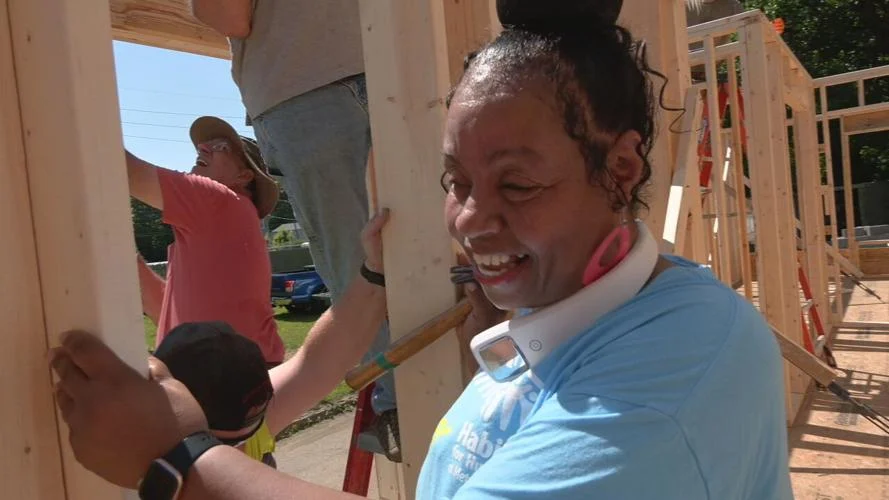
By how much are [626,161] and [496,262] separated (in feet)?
0.76

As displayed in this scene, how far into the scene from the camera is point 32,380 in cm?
116

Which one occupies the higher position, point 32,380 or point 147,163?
point 147,163

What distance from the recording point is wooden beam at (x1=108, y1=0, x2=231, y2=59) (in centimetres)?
277

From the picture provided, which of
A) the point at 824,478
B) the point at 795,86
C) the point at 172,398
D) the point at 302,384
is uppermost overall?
the point at 795,86

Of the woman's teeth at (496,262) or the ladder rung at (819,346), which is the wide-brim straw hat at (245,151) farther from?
the ladder rung at (819,346)

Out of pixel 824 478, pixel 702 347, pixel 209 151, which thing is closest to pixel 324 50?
pixel 209 151

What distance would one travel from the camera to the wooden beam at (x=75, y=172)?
1.13 m

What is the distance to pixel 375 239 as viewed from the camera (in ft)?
6.07

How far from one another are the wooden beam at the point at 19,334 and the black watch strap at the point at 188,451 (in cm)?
35

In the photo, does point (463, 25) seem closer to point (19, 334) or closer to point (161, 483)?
point (19, 334)

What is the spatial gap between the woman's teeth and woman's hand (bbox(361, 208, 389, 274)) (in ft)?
2.66

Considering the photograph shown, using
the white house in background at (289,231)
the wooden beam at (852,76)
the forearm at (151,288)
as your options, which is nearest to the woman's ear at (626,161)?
the forearm at (151,288)

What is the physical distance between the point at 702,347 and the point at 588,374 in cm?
14

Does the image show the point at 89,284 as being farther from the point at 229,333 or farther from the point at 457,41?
the point at 457,41
